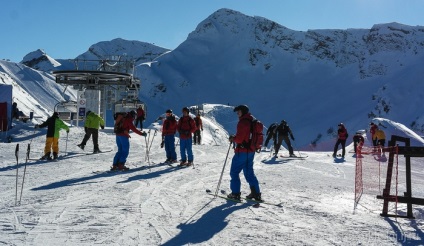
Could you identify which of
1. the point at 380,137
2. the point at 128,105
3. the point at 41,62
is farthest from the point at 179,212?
the point at 41,62

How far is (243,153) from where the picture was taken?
763 centimetres

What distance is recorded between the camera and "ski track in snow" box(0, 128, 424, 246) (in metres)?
5.35

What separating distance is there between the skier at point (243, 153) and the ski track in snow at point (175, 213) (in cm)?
39

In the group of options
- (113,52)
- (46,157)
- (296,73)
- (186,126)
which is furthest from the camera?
(113,52)

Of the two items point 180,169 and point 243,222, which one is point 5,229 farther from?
point 180,169

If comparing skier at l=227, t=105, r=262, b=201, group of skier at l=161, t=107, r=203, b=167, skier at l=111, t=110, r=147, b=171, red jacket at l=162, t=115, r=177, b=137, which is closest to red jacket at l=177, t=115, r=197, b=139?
group of skier at l=161, t=107, r=203, b=167

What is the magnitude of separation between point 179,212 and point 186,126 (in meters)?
6.13

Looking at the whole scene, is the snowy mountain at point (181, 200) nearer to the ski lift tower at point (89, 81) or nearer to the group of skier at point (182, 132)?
the group of skier at point (182, 132)

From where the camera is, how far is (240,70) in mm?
111188

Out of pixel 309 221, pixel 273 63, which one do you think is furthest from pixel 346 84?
pixel 309 221

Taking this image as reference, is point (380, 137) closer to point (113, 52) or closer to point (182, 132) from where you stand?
point (182, 132)

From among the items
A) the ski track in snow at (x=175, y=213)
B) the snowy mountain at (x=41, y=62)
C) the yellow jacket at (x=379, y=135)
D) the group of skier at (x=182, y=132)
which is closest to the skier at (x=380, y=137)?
the yellow jacket at (x=379, y=135)

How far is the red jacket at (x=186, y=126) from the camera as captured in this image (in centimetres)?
1265

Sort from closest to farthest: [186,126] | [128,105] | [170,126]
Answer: [186,126] < [170,126] < [128,105]
